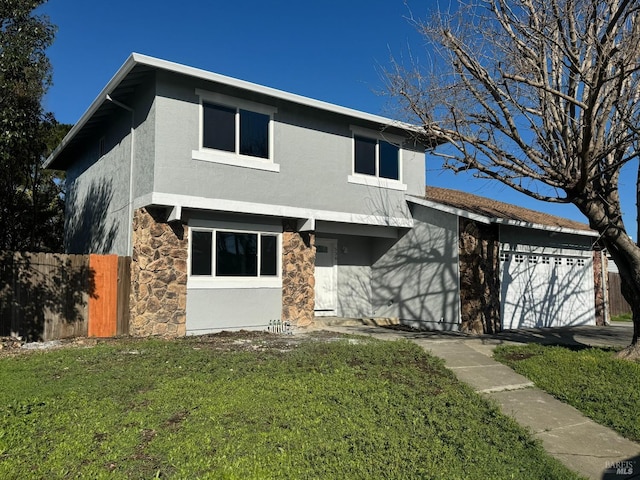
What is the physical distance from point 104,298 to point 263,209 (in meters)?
4.11

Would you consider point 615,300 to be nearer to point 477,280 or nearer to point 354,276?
point 477,280

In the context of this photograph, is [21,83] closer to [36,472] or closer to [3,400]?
[3,400]

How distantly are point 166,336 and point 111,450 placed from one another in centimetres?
634

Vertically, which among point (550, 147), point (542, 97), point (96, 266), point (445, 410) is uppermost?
point (542, 97)

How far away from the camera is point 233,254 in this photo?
11.5 metres

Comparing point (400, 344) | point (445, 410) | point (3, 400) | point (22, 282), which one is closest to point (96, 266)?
point (22, 282)

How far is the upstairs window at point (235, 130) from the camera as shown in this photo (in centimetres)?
1099

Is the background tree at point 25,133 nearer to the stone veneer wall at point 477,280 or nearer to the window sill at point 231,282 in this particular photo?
the window sill at point 231,282

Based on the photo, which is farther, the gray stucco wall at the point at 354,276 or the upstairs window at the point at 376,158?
the gray stucco wall at the point at 354,276

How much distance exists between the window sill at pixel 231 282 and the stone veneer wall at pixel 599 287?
12.0m

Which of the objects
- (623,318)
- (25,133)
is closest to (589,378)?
(25,133)

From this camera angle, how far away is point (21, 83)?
412 inches

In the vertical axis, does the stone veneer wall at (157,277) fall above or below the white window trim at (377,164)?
below

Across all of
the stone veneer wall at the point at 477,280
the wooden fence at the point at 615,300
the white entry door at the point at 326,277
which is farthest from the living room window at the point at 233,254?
the wooden fence at the point at 615,300
